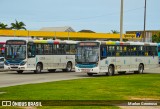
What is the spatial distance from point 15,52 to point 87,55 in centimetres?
641

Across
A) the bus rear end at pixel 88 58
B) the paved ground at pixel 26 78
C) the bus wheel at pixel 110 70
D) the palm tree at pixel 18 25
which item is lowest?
the paved ground at pixel 26 78

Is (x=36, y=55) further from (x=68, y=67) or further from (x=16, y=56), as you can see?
(x=68, y=67)

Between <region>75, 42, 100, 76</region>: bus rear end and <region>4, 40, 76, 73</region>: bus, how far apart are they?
185 inches

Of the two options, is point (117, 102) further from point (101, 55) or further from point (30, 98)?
point (101, 55)

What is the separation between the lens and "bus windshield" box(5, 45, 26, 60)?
1448 inches

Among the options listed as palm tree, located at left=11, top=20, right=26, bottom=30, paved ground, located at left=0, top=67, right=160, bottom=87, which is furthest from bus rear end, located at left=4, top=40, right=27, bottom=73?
palm tree, located at left=11, top=20, right=26, bottom=30

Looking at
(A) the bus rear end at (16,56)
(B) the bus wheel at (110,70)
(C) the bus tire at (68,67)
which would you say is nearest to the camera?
(B) the bus wheel at (110,70)

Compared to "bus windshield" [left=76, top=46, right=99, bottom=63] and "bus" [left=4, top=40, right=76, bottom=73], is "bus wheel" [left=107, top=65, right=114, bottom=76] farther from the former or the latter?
"bus" [left=4, top=40, right=76, bottom=73]

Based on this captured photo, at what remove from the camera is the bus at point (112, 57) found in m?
33.8

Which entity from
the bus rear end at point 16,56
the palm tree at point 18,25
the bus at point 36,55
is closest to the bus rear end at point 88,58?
the bus at point 36,55

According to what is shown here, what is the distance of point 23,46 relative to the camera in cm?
3675

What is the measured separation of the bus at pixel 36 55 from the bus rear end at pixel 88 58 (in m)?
4.69

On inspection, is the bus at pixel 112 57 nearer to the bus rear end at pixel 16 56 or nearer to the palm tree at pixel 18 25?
the bus rear end at pixel 16 56

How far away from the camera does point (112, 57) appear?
35562mm
